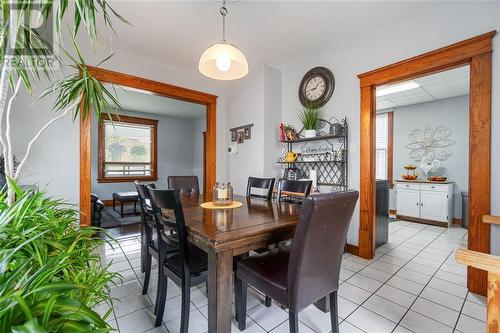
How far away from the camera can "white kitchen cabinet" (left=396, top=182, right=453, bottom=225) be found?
13.4 ft

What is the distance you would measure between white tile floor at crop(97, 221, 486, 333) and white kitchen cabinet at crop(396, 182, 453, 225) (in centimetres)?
173

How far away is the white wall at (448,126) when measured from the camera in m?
4.25

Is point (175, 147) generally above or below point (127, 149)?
above

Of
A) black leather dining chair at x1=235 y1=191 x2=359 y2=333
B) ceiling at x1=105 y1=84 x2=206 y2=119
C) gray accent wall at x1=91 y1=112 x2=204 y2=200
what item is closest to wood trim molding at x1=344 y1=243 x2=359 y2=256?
black leather dining chair at x1=235 y1=191 x2=359 y2=333

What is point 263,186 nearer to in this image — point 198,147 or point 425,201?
point 425,201

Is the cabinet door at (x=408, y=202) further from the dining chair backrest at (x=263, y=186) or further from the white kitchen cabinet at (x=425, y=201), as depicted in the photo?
the dining chair backrest at (x=263, y=186)

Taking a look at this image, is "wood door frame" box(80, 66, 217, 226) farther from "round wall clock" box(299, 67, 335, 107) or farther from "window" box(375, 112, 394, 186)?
"window" box(375, 112, 394, 186)

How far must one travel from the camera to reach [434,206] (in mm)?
4195

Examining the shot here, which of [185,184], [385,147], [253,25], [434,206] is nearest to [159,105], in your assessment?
[185,184]

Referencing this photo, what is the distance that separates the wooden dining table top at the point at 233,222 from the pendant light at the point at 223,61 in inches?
48.3

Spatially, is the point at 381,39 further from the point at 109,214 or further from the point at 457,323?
the point at 109,214

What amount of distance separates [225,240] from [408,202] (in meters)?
4.78

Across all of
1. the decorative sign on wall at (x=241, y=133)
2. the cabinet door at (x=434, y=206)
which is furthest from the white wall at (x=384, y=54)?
the cabinet door at (x=434, y=206)

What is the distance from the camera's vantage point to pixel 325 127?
314 cm
